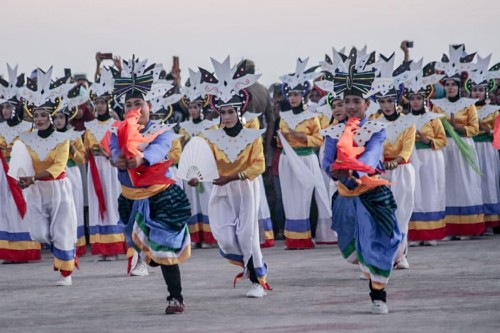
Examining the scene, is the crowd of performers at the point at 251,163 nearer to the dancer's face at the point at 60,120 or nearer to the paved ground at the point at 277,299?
the dancer's face at the point at 60,120

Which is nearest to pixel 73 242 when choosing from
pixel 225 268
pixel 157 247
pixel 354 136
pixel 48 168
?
pixel 48 168

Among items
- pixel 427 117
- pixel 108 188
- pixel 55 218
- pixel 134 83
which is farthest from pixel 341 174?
pixel 108 188

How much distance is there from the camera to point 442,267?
47.7 ft

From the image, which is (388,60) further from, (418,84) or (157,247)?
(157,247)

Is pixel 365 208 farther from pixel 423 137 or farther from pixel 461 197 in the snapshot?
pixel 461 197

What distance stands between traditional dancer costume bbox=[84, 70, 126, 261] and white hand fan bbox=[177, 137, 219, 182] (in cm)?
459

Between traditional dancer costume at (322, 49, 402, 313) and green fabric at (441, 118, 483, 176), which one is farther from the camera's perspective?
green fabric at (441, 118, 483, 176)

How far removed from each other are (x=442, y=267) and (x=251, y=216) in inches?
110

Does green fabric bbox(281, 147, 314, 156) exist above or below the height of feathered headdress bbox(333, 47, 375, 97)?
below

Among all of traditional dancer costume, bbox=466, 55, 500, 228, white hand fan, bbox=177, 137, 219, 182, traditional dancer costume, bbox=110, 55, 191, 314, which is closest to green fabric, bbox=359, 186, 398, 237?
traditional dancer costume, bbox=110, 55, 191, 314

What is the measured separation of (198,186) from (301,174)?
2.05 m

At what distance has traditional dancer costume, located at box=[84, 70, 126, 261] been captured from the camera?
57.1 ft

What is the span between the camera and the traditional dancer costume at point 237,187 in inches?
499

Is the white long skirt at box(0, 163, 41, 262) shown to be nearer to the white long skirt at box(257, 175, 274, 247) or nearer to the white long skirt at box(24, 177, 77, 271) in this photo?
the white long skirt at box(257, 175, 274, 247)
